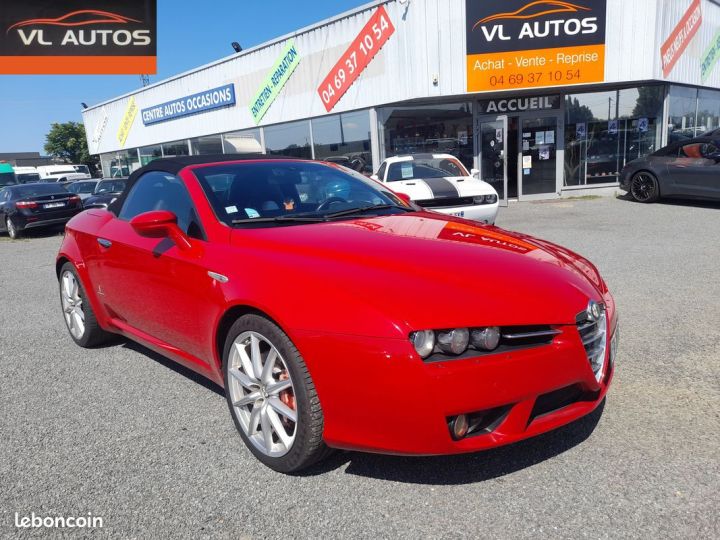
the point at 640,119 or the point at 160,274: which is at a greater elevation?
the point at 640,119

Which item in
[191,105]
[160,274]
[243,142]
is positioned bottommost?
[160,274]

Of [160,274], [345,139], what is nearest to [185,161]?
[160,274]

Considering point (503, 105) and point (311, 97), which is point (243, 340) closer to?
point (503, 105)

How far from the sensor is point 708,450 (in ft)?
8.06

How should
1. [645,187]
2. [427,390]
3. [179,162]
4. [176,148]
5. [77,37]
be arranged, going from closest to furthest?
[427,390] < [179,162] < [645,187] < [77,37] < [176,148]

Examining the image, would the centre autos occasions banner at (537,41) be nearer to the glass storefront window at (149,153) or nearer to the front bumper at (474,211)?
the front bumper at (474,211)

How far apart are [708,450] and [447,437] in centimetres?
139

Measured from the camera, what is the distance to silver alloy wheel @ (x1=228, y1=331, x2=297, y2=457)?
7.84ft

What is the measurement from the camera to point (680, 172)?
1084cm

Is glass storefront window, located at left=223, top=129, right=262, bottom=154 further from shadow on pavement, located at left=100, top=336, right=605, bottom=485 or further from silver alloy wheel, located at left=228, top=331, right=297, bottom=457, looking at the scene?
shadow on pavement, located at left=100, top=336, right=605, bottom=485

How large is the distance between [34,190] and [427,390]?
15.0 metres

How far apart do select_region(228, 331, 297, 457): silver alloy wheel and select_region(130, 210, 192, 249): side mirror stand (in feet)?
2.40

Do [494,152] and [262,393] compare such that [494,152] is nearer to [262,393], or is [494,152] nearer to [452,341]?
[262,393]

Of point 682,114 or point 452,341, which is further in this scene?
point 682,114
